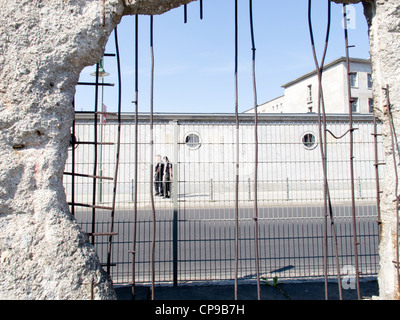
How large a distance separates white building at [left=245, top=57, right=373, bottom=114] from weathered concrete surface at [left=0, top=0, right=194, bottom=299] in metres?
30.4

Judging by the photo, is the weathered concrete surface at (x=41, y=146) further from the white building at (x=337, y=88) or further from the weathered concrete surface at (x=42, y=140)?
the white building at (x=337, y=88)

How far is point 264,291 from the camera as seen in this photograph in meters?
3.94

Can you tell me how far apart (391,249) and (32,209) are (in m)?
2.28

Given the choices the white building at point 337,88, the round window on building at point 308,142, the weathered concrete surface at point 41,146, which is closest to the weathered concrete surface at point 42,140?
the weathered concrete surface at point 41,146

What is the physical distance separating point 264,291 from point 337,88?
111ft

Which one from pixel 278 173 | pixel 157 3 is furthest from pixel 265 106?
pixel 157 3

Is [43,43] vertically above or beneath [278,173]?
above

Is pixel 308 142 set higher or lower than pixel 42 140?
higher

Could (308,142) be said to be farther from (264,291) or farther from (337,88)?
(337,88)

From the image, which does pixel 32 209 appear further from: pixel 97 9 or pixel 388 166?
pixel 388 166

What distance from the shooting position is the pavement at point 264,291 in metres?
3.72

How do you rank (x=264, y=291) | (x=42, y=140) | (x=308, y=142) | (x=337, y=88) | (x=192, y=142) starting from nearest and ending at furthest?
(x=42, y=140) < (x=264, y=291) < (x=308, y=142) < (x=192, y=142) < (x=337, y=88)

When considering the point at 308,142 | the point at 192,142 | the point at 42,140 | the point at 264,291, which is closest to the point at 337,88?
the point at 308,142

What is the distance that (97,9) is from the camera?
189 centimetres
